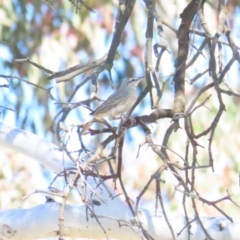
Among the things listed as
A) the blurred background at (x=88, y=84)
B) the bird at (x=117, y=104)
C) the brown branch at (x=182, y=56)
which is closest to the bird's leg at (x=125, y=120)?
the brown branch at (x=182, y=56)

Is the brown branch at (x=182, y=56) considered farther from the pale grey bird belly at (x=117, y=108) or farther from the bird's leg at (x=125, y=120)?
the pale grey bird belly at (x=117, y=108)

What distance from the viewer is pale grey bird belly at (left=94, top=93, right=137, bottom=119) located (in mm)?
2684

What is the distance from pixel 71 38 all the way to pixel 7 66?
57 cm

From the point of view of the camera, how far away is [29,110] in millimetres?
7078

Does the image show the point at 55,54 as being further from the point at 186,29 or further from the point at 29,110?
the point at 186,29

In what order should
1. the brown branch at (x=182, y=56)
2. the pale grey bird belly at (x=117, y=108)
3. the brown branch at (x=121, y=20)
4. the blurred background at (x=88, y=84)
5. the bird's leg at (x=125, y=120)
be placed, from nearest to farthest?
the bird's leg at (x=125, y=120) < the brown branch at (x=182, y=56) < the brown branch at (x=121, y=20) < the pale grey bird belly at (x=117, y=108) < the blurred background at (x=88, y=84)

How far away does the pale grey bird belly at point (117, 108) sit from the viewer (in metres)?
2.68

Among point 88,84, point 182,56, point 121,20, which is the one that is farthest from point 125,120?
point 88,84

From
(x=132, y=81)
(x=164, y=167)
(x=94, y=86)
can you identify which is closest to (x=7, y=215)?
(x=94, y=86)

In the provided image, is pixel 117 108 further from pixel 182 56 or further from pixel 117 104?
pixel 182 56

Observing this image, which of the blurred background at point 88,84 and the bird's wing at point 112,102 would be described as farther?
the blurred background at point 88,84

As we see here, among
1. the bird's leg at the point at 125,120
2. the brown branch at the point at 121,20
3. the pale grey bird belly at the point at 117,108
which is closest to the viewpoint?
the bird's leg at the point at 125,120

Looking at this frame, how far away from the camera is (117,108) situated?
2795mm

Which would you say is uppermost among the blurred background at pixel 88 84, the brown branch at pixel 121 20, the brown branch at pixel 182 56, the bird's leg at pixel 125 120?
the blurred background at pixel 88 84
